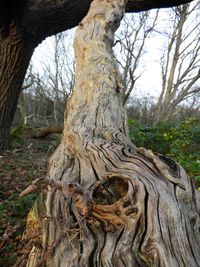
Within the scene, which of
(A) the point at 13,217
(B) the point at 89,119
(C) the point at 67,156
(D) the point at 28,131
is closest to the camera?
(C) the point at 67,156

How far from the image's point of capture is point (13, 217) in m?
3.43

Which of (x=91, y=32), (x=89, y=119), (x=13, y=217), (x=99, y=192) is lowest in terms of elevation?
(x=13, y=217)

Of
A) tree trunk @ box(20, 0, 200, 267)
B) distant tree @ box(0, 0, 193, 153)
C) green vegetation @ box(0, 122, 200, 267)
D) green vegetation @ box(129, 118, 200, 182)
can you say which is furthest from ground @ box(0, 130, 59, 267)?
green vegetation @ box(129, 118, 200, 182)

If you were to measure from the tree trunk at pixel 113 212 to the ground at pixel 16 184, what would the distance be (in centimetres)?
20

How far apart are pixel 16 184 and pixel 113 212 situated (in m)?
3.28

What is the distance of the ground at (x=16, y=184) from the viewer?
2275mm

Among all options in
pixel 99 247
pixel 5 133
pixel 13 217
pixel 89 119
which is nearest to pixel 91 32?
pixel 89 119

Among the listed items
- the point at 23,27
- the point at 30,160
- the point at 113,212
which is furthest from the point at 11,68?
the point at 113,212

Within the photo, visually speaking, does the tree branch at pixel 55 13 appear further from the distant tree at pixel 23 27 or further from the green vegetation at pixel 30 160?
the green vegetation at pixel 30 160

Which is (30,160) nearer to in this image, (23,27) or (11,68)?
(11,68)

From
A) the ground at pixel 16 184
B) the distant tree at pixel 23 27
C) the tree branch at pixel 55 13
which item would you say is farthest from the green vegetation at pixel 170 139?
the distant tree at pixel 23 27

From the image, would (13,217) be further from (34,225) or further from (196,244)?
(196,244)

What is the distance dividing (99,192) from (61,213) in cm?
22

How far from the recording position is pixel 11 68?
5516 mm
